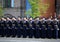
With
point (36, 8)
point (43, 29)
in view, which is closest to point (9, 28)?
point (43, 29)

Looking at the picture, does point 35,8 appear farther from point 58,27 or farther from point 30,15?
point 58,27

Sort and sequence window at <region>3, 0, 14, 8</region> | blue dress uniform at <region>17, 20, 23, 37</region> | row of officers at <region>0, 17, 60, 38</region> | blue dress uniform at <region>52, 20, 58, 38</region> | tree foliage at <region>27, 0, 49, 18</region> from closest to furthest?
blue dress uniform at <region>52, 20, 58, 38</region> < row of officers at <region>0, 17, 60, 38</region> < blue dress uniform at <region>17, 20, 23, 37</region> < tree foliage at <region>27, 0, 49, 18</region> < window at <region>3, 0, 14, 8</region>

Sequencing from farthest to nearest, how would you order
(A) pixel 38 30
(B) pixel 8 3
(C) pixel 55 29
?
(B) pixel 8 3 → (A) pixel 38 30 → (C) pixel 55 29

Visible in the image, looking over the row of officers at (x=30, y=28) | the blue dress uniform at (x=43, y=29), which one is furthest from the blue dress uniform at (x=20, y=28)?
the blue dress uniform at (x=43, y=29)

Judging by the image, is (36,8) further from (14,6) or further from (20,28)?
(14,6)

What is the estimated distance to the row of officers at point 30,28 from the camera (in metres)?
19.5

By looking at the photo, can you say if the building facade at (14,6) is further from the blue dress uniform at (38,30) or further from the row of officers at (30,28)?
the blue dress uniform at (38,30)

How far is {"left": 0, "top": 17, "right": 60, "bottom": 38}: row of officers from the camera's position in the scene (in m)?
19.5

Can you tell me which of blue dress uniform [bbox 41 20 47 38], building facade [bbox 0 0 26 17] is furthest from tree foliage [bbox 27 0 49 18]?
building facade [bbox 0 0 26 17]

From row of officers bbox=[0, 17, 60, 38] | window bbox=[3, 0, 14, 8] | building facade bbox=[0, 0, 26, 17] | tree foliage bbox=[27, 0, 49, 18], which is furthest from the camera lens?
window bbox=[3, 0, 14, 8]

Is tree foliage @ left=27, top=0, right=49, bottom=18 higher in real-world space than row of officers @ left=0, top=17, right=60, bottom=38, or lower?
higher

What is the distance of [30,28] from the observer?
772 inches

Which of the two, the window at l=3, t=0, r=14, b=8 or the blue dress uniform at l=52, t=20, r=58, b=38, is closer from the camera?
the blue dress uniform at l=52, t=20, r=58, b=38

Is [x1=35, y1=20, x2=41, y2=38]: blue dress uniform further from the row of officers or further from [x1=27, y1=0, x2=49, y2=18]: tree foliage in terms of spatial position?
[x1=27, y1=0, x2=49, y2=18]: tree foliage
